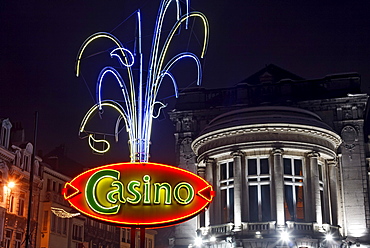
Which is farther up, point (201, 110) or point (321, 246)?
point (201, 110)

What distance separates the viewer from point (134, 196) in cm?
2006

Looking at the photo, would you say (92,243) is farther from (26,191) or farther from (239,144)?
(239,144)

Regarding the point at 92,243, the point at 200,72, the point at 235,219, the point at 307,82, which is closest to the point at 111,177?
the point at 200,72

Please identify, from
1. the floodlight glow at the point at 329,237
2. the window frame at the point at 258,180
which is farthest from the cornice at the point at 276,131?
the floodlight glow at the point at 329,237

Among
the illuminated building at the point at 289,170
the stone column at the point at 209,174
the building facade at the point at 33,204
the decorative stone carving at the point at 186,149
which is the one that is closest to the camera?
the illuminated building at the point at 289,170

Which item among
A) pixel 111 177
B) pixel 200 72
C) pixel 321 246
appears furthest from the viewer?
pixel 321 246

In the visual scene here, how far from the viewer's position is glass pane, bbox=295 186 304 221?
137 feet

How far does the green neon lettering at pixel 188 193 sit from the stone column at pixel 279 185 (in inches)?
804

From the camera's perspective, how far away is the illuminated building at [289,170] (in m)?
40.1

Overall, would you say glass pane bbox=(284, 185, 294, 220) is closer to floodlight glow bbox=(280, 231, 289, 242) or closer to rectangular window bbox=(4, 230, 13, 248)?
floodlight glow bbox=(280, 231, 289, 242)

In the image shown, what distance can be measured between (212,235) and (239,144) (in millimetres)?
7003

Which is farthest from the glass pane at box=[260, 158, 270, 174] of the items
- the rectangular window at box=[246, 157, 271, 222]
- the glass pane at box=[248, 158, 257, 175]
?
the glass pane at box=[248, 158, 257, 175]

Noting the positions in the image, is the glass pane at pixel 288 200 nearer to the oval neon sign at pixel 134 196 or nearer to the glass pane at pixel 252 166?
the glass pane at pixel 252 166

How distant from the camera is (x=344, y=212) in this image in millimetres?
44250
